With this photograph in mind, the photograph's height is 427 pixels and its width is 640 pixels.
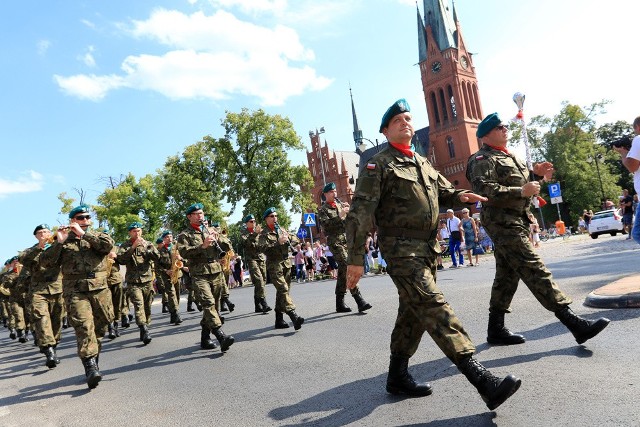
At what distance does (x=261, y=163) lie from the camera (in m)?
47.9

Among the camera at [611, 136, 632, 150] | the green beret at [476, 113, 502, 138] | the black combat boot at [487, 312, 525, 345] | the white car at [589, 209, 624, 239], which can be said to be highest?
the green beret at [476, 113, 502, 138]

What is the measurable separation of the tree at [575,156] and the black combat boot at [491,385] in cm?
5975

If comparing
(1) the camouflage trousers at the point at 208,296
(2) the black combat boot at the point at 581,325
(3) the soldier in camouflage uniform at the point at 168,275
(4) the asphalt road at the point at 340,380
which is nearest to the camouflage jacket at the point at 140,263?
(3) the soldier in camouflage uniform at the point at 168,275

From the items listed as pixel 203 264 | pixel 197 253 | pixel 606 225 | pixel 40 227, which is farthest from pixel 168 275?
pixel 606 225

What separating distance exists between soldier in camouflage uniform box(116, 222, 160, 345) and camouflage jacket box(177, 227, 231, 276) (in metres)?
2.18

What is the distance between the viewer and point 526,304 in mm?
7348

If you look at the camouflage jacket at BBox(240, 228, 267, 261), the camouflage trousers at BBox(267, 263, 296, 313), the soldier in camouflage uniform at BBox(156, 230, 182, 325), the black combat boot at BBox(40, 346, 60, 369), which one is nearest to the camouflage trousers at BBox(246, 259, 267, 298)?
the camouflage jacket at BBox(240, 228, 267, 261)

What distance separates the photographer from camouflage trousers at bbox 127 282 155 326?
32.4 ft

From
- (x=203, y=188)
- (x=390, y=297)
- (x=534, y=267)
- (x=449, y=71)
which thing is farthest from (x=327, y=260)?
(x=449, y=71)

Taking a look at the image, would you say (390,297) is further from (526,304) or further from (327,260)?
(327,260)

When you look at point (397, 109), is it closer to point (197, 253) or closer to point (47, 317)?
point (197, 253)

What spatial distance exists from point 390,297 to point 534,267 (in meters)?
5.95

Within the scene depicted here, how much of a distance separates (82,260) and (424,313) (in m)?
5.01

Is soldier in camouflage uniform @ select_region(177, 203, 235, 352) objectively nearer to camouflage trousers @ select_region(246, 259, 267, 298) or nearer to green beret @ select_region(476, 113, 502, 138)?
camouflage trousers @ select_region(246, 259, 267, 298)
